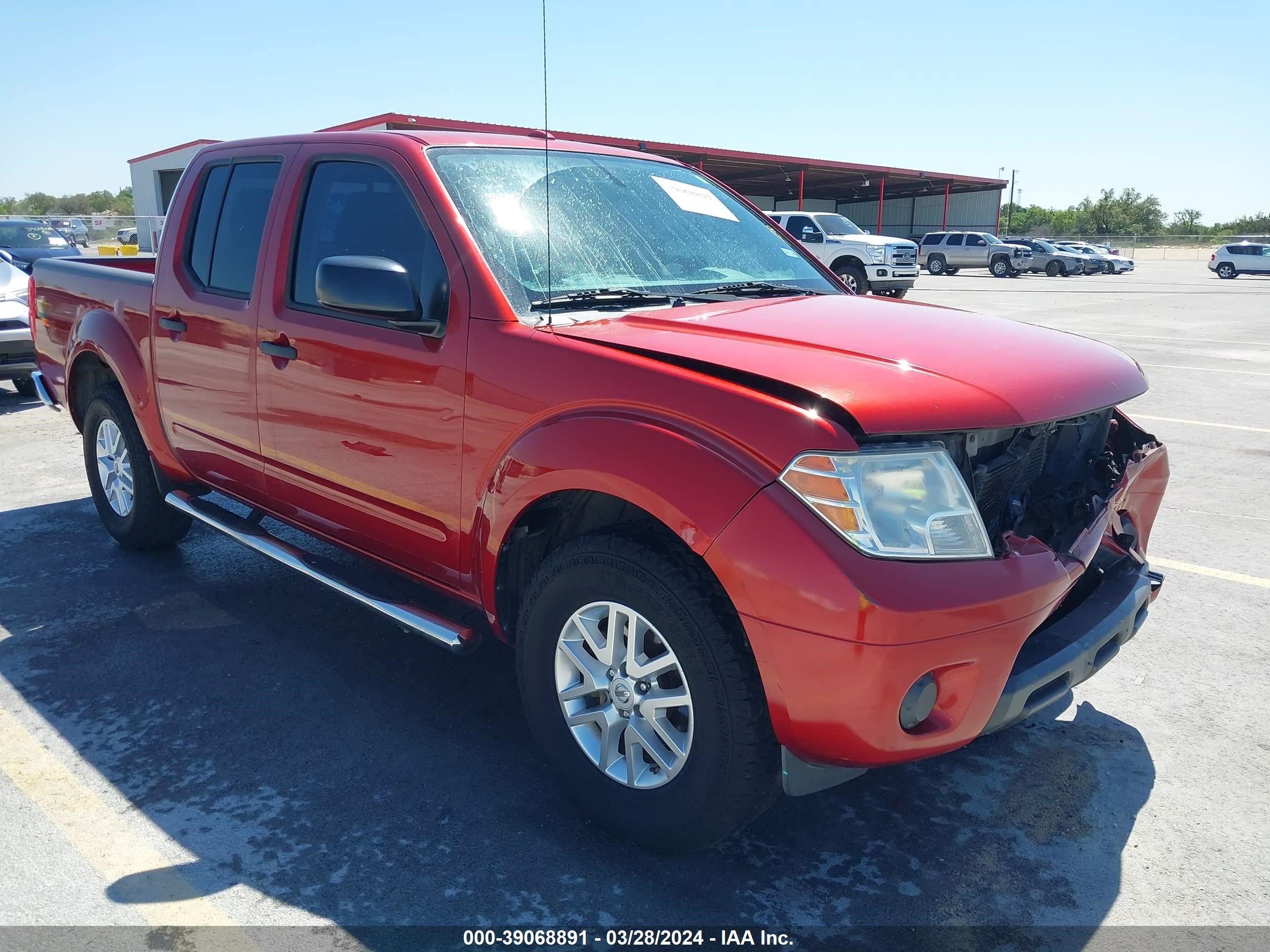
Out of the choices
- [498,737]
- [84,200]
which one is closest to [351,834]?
[498,737]

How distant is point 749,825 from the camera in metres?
2.88

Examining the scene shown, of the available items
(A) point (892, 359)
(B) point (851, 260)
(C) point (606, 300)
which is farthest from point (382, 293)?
(B) point (851, 260)

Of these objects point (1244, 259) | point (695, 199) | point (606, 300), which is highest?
point (695, 199)

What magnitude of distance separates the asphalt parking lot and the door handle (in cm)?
122

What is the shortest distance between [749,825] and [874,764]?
705mm

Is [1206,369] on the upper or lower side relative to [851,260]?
lower

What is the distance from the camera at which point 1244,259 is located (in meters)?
39.8

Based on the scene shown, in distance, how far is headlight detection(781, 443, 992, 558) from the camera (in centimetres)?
222

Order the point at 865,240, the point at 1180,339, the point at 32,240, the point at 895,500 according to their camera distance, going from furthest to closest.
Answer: the point at 865,240 → the point at 32,240 → the point at 1180,339 → the point at 895,500

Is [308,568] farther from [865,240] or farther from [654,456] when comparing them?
[865,240]

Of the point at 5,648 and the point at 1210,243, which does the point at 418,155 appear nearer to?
the point at 5,648

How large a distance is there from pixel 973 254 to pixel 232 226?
4366cm

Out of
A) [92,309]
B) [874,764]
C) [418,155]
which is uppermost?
[418,155]

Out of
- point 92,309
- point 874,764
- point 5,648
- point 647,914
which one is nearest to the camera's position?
point 874,764
